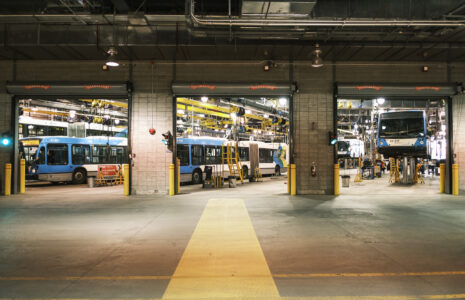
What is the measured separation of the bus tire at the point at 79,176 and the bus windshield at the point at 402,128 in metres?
19.4

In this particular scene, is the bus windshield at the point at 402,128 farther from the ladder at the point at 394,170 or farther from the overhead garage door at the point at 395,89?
the overhead garage door at the point at 395,89

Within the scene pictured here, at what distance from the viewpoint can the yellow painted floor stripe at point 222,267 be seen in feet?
11.8

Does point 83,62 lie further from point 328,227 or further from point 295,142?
point 328,227

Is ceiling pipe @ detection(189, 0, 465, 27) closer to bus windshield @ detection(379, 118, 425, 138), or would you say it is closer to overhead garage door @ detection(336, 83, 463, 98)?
overhead garage door @ detection(336, 83, 463, 98)

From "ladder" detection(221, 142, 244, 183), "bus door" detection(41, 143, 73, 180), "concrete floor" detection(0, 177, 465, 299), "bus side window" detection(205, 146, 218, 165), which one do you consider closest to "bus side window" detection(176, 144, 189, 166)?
"bus side window" detection(205, 146, 218, 165)

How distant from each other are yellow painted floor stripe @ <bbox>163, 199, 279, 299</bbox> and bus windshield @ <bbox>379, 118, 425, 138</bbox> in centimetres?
1544

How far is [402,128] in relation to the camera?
1873cm

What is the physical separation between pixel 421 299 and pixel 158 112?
37.5 ft

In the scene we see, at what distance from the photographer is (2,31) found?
11469 millimetres

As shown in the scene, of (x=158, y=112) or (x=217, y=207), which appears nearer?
(x=217, y=207)

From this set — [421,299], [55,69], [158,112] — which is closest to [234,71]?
[158,112]

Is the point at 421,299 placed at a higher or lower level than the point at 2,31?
lower

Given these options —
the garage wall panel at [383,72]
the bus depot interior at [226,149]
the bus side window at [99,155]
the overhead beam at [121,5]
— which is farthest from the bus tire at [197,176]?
the overhead beam at [121,5]

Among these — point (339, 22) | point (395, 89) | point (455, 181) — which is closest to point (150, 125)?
point (339, 22)
